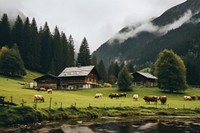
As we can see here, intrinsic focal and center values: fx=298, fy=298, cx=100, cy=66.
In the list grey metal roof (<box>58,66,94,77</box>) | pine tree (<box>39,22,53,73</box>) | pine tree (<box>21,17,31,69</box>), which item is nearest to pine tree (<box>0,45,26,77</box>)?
grey metal roof (<box>58,66,94,77</box>)

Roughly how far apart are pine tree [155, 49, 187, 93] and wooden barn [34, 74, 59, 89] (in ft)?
114

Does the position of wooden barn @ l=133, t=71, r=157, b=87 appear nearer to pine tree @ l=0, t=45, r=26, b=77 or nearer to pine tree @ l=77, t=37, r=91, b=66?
pine tree @ l=77, t=37, r=91, b=66

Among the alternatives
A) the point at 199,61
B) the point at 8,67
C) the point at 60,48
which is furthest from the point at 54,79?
the point at 199,61

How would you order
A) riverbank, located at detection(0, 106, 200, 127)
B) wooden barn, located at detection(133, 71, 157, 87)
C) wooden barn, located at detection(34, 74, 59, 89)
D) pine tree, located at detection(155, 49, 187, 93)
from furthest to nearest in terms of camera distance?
wooden barn, located at detection(133, 71, 157, 87) < wooden barn, located at detection(34, 74, 59, 89) < pine tree, located at detection(155, 49, 187, 93) < riverbank, located at detection(0, 106, 200, 127)

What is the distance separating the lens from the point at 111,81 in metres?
126

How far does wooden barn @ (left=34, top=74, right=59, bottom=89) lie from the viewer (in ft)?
320

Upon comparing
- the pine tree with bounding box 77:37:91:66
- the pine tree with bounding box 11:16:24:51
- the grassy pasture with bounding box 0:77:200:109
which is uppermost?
the pine tree with bounding box 11:16:24:51

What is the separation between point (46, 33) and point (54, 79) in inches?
1514

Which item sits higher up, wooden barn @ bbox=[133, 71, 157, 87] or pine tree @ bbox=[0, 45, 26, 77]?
pine tree @ bbox=[0, 45, 26, 77]

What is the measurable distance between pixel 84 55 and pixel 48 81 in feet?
97.0

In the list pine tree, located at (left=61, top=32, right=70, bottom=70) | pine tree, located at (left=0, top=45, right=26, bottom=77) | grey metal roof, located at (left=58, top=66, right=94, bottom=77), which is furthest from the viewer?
pine tree, located at (left=61, top=32, right=70, bottom=70)

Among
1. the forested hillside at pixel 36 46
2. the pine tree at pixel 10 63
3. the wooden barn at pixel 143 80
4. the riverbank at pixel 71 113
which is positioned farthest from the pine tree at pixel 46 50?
the riverbank at pixel 71 113

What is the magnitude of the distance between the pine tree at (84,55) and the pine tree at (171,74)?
140 feet

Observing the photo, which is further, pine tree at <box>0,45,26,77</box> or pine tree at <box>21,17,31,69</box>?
pine tree at <box>21,17,31,69</box>
